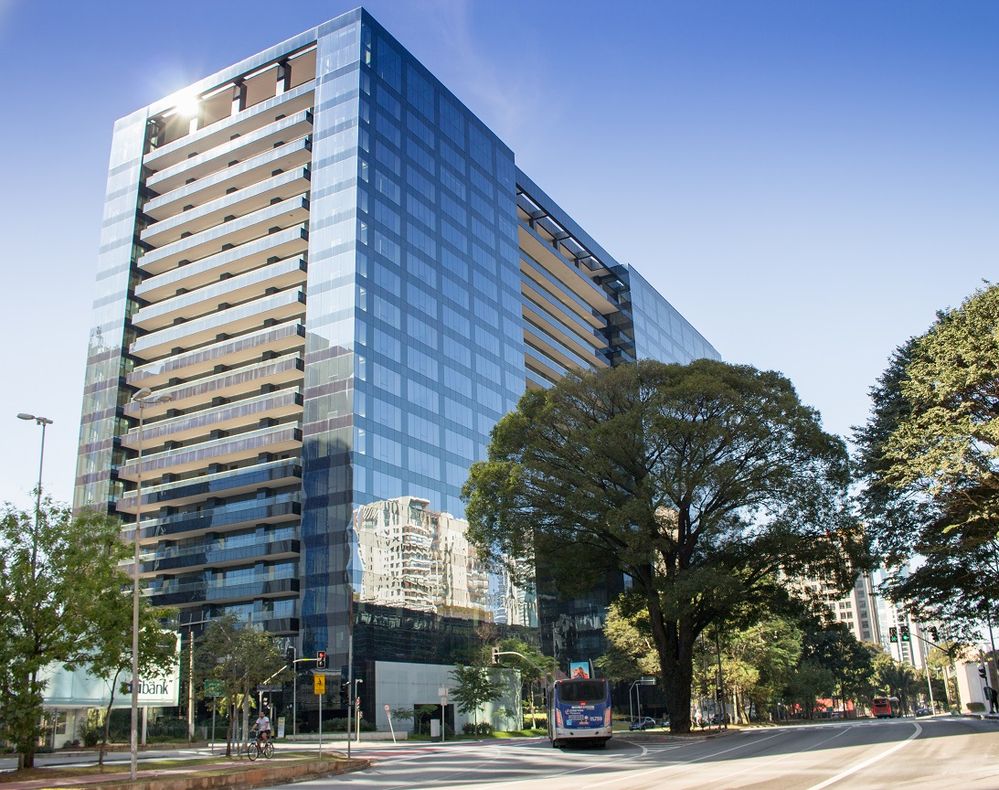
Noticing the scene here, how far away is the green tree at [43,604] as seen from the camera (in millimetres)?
30359

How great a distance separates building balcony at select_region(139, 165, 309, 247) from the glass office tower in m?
0.29

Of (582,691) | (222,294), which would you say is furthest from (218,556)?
(582,691)

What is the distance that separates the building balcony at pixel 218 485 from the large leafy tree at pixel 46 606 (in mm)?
45569

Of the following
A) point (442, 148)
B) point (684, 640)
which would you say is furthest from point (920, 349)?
point (442, 148)

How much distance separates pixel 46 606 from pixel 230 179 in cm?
7027

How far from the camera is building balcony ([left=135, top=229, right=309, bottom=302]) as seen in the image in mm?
87562

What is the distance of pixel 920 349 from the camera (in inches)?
1656

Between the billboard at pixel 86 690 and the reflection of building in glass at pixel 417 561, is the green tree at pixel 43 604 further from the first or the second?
the reflection of building in glass at pixel 417 561

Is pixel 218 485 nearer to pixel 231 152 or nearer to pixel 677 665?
pixel 231 152

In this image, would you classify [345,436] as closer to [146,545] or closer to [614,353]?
[146,545]

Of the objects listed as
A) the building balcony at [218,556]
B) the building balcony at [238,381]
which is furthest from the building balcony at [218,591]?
the building balcony at [238,381]

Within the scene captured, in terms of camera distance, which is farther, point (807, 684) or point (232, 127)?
point (807, 684)

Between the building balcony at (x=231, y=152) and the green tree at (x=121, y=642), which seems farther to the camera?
the building balcony at (x=231, y=152)

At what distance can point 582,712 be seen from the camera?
39.7 metres
